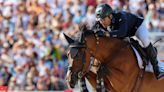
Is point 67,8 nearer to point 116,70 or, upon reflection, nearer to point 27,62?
point 27,62

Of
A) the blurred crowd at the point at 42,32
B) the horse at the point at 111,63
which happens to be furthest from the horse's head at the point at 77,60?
the blurred crowd at the point at 42,32

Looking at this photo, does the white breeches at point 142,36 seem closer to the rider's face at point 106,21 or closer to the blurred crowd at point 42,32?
the rider's face at point 106,21

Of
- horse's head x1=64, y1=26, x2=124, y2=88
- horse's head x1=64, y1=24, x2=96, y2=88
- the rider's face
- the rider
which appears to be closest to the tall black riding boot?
the rider

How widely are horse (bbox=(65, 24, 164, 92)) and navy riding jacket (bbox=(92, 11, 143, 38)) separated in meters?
0.15

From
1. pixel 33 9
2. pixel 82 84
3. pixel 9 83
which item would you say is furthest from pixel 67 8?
pixel 82 84

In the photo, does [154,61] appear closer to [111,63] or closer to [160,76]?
[160,76]

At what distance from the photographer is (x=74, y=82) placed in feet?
21.4

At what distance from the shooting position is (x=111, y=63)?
274 inches

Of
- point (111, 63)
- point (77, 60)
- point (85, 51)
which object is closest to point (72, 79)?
point (77, 60)

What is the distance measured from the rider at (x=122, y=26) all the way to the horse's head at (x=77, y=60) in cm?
41

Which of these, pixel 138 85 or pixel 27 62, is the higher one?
pixel 138 85

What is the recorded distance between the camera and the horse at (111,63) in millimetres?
6559

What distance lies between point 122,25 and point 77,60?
86cm

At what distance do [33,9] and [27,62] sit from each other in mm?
2018
